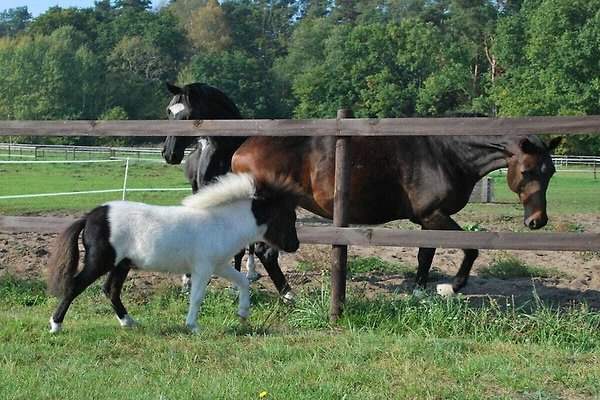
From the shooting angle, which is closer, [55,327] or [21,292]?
[55,327]

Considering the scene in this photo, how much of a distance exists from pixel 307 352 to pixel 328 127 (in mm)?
2135

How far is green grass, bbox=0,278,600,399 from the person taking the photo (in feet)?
15.8

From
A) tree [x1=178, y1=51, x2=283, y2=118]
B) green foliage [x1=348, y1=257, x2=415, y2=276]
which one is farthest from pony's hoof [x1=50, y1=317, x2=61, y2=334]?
tree [x1=178, y1=51, x2=283, y2=118]

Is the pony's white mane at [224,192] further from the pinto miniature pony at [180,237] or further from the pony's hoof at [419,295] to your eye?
the pony's hoof at [419,295]

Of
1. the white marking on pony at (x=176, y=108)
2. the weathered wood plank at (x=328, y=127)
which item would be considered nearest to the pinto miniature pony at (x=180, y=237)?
the weathered wood plank at (x=328, y=127)

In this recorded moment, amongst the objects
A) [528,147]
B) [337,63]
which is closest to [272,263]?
[528,147]

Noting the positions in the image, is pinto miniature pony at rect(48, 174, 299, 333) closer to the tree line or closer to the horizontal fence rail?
the horizontal fence rail

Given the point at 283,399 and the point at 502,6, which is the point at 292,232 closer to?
the point at 283,399

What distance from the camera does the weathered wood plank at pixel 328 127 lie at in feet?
20.9

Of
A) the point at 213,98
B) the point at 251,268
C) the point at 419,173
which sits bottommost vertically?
the point at 251,268

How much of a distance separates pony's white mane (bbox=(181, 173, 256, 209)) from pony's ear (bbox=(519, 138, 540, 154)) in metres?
2.45

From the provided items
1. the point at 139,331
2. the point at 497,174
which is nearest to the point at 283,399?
the point at 139,331

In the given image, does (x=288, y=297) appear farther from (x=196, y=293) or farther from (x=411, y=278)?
(x=411, y=278)

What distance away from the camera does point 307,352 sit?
5711mm
